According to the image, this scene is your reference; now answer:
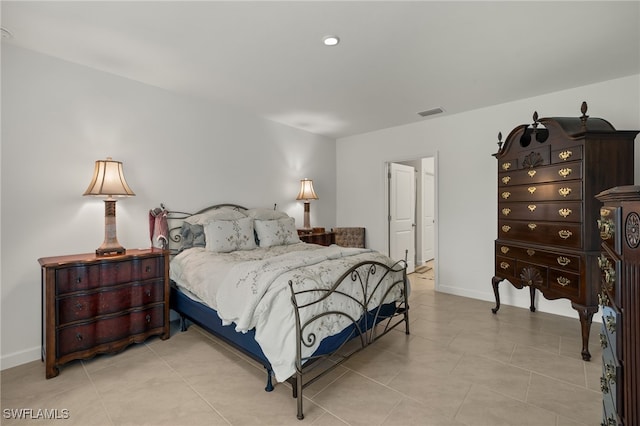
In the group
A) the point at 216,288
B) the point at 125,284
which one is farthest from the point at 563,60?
the point at 125,284

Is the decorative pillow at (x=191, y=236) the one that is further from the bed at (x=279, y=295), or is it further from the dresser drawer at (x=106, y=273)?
the dresser drawer at (x=106, y=273)

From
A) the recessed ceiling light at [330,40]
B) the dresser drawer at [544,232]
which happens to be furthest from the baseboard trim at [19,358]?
the dresser drawer at [544,232]

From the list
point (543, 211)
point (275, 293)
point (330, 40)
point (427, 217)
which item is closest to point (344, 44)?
point (330, 40)

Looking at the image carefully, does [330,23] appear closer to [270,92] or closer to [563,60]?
[270,92]

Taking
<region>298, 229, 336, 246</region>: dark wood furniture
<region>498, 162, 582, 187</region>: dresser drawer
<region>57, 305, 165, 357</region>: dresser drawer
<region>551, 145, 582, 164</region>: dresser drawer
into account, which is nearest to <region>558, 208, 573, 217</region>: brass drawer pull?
<region>498, 162, 582, 187</region>: dresser drawer

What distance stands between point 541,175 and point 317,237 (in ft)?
10.1

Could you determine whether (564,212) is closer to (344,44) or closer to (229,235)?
(344,44)

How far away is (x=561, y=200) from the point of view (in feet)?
9.16

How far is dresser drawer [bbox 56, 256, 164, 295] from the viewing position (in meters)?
2.35

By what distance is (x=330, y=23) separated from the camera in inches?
85.5

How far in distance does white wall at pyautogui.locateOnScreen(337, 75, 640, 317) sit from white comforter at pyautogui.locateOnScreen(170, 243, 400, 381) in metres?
2.02

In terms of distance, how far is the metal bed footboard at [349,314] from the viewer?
1.86 metres

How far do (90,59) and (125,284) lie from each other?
6.92 feet

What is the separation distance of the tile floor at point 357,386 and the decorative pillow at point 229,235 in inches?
37.4
